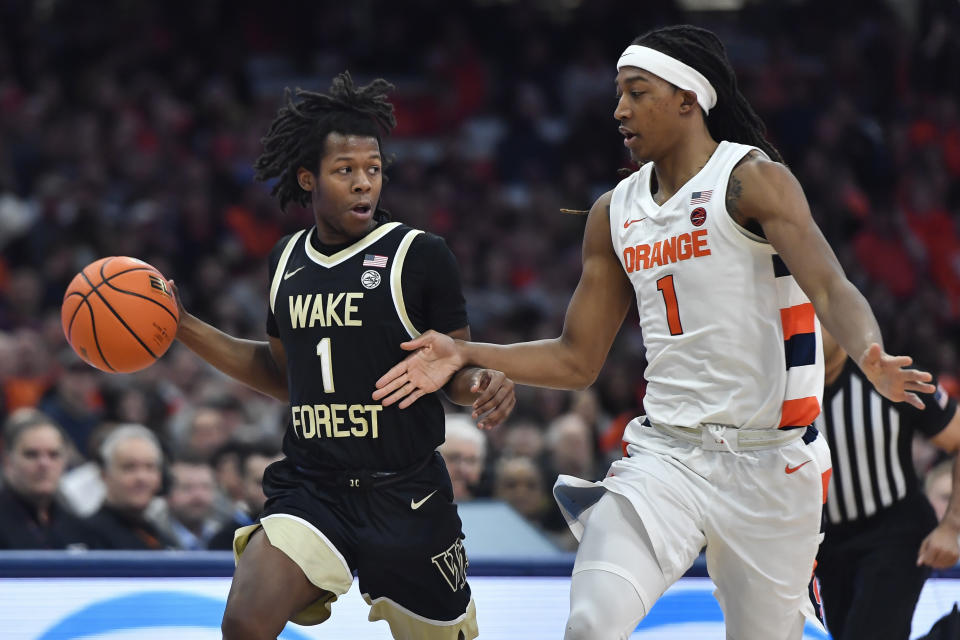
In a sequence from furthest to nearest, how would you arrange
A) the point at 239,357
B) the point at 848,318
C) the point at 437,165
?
the point at 437,165 → the point at 239,357 → the point at 848,318

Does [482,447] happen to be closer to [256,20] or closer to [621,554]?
[621,554]

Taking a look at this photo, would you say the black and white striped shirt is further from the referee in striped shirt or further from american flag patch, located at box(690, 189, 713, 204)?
american flag patch, located at box(690, 189, 713, 204)

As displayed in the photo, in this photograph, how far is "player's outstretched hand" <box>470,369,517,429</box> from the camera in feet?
12.3

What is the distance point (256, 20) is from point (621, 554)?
11.8 m

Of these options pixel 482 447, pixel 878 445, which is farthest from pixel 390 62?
pixel 878 445

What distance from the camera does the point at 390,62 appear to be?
13.9 m

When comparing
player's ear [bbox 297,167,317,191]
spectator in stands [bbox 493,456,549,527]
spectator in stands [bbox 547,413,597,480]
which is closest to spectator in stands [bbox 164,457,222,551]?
spectator in stands [bbox 493,456,549,527]

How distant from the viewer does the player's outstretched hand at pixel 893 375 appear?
3.15m

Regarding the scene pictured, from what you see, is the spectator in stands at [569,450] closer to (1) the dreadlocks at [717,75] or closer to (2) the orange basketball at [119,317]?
(2) the orange basketball at [119,317]

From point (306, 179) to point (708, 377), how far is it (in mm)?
1493

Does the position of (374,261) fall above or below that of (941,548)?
above

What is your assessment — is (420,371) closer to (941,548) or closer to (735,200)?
(735,200)

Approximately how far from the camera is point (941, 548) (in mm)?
4609

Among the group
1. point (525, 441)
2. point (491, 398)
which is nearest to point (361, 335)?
point (491, 398)
